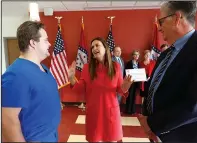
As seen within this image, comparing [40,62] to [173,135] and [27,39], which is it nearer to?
[27,39]

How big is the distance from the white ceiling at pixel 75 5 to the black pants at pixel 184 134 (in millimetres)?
517

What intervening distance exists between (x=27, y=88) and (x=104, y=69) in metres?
0.29

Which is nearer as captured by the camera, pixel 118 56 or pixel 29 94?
pixel 29 94

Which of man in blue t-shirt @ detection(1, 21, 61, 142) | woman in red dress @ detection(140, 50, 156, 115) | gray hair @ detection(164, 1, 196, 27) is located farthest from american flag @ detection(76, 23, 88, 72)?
gray hair @ detection(164, 1, 196, 27)

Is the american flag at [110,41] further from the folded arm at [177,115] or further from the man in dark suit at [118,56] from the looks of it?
the folded arm at [177,115]

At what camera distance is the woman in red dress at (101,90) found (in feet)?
2.25

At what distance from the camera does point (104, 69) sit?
2.31 ft

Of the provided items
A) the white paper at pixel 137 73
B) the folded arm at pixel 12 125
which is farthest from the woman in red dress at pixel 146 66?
the folded arm at pixel 12 125

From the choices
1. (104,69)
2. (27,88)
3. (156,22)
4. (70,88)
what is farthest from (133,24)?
(27,88)

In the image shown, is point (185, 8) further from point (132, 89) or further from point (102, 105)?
point (102, 105)

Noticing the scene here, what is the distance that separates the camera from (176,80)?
0.66 metres

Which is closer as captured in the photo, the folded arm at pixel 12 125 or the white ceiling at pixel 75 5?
the folded arm at pixel 12 125

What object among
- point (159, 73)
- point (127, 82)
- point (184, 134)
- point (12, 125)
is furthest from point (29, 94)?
point (184, 134)

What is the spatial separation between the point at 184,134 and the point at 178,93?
213mm
